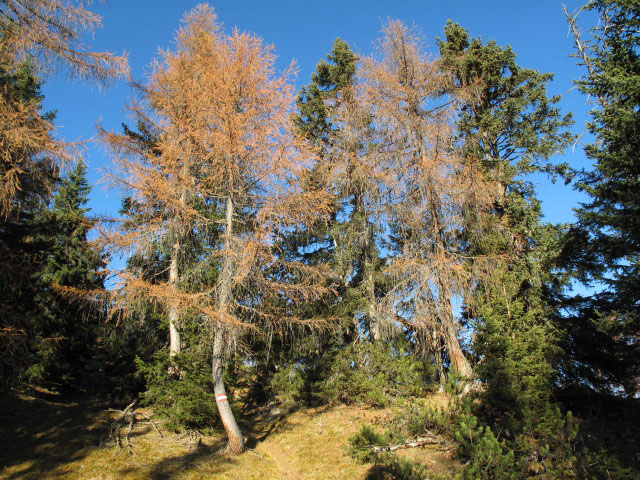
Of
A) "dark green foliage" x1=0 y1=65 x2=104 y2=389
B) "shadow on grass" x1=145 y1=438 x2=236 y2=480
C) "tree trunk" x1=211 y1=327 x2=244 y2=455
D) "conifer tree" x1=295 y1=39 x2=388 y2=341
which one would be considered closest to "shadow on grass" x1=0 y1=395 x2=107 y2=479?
"dark green foliage" x1=0 y1=65 x2=104 y2=389

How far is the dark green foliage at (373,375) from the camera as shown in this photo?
977cm

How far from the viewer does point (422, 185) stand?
1173 centimetres

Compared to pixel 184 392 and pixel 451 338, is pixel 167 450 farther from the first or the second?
pixel 451 338

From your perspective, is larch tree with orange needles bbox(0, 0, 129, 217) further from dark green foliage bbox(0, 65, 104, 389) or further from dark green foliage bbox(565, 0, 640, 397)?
dark green foliage bbox(565, 0, 640, 397)

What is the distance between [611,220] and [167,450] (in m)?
11.0

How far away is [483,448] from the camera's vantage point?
5.70m

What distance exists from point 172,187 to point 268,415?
25.9 ft

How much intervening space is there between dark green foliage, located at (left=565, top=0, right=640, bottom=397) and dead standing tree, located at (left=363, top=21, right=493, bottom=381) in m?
2.80

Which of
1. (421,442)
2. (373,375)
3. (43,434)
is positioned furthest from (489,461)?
(43,434)

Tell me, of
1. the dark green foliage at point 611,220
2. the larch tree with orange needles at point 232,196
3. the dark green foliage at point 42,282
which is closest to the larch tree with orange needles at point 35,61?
the dark green foliage at point 42,282

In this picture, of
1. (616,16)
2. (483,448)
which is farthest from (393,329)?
(616,16)

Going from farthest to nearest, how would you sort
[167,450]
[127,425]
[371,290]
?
[371,290], [127,425], [167,450]

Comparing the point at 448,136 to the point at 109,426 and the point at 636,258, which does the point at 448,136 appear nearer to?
the point at 636,258

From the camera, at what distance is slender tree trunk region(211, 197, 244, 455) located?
8.33 metres
